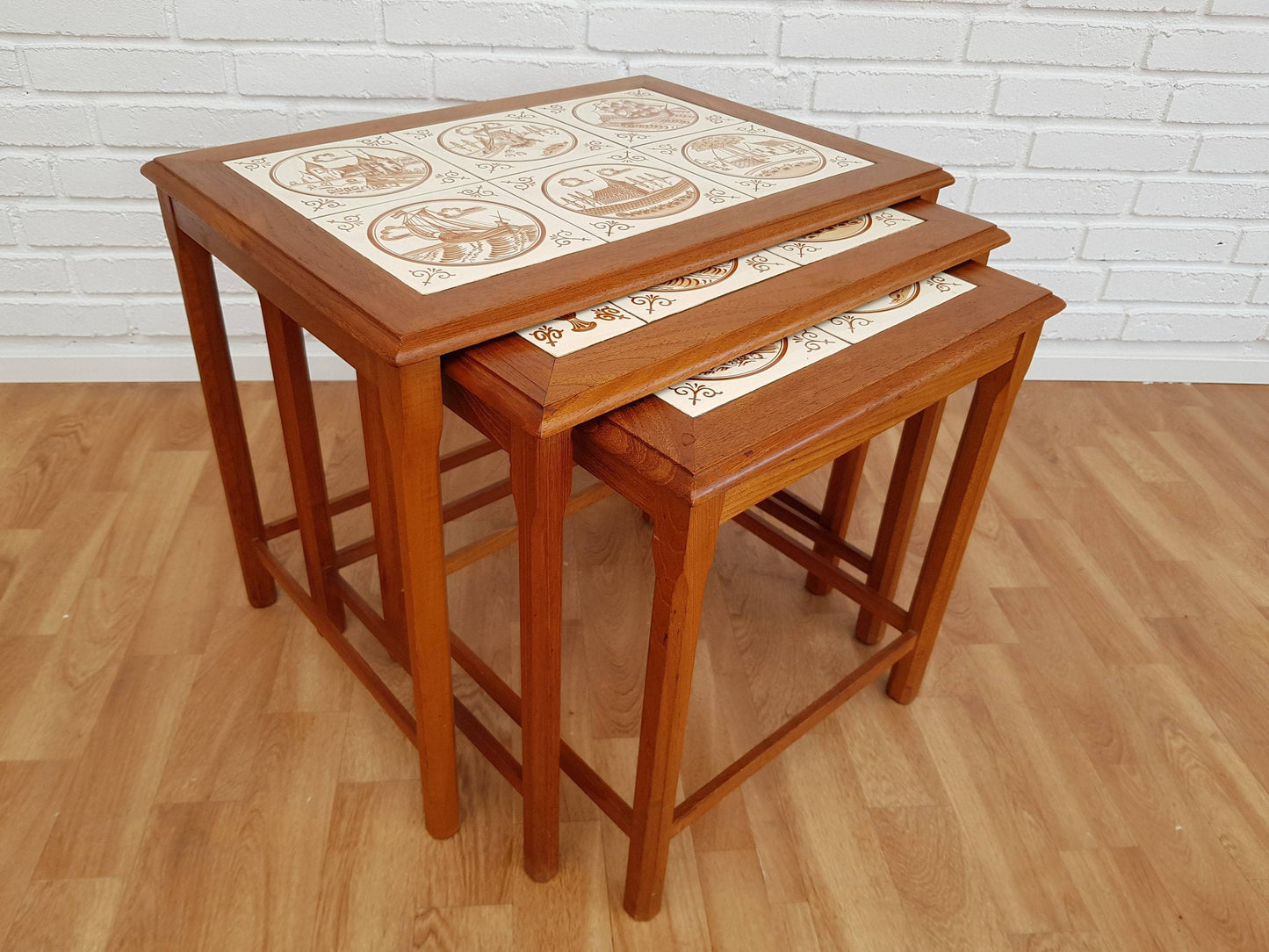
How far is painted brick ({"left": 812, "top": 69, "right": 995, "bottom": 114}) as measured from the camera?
1615mm

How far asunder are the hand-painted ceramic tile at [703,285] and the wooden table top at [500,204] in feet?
0.04

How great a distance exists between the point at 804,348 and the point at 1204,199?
1371mm

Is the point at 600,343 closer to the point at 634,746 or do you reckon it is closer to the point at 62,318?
the point at 634,746

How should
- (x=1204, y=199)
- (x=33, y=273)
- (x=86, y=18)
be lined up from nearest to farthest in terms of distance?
(x=86, y=18), (x=33, y=273), (x=1204, y=199)

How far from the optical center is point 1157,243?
6.00ft

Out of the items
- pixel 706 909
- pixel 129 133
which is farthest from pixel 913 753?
pixel 129 133

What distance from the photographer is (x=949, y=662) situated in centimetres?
130

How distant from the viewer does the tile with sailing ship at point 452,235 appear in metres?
0.80

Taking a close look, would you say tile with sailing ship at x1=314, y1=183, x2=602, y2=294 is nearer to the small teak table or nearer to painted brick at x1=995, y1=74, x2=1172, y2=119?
the small teak table

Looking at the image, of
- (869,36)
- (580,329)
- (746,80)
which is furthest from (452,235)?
(869,36)

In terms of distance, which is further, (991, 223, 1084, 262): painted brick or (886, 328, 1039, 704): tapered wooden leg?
(991, 223, 1084, 262): painted brick

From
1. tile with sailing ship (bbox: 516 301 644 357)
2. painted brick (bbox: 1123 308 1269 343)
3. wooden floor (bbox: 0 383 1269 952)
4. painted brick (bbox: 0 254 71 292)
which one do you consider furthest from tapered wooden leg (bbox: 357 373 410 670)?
painted brick (bbox: 1123 308 1269 343)

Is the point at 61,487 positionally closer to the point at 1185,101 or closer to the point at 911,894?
the point at 911,894

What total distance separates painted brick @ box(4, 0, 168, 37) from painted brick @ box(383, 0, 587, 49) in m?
0.34
